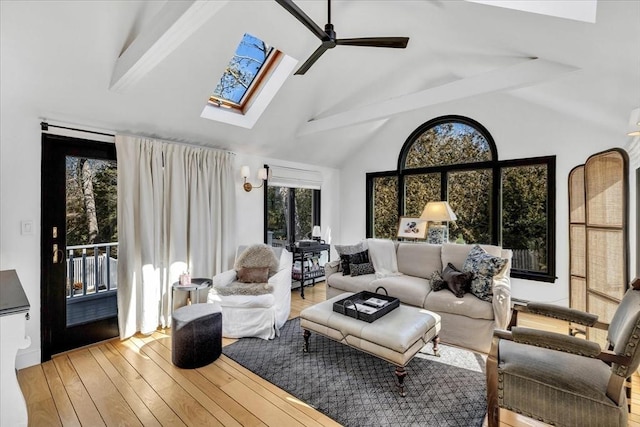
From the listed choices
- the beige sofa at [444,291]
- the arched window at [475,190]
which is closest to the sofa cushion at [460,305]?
the beige sofa at [444,291]

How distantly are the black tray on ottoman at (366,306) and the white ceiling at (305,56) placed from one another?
233 centimetres

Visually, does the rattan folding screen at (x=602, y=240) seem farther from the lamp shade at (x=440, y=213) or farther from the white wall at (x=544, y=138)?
the lamp shade at (x=440, y=213)

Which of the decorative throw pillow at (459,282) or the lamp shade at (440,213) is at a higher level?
the lamp shade at (440,213)

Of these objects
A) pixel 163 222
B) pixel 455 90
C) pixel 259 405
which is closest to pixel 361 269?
pixel 259 405

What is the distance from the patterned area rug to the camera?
1978 mm

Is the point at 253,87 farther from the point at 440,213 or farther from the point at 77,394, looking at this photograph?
the point at 77,394

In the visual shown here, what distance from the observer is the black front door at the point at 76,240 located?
108 inches

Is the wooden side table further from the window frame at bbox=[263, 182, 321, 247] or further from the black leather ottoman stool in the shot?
the window frame at bbox=[263, 182, 321, 247]

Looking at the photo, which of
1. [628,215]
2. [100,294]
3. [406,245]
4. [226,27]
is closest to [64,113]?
[226,27]

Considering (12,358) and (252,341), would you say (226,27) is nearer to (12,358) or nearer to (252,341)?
(12,358)

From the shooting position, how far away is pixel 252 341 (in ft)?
10.1

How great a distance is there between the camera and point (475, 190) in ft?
15.2

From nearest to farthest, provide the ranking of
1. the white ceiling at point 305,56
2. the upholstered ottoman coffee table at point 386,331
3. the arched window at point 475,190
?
the white ceiling at point 305,56 < the upholstered ottoman coffee table at point 386,331 < the arched window at point 475,190

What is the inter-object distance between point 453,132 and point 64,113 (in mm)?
5077
